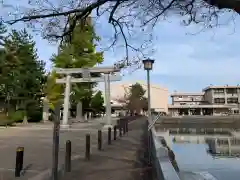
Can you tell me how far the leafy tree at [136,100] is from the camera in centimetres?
8419

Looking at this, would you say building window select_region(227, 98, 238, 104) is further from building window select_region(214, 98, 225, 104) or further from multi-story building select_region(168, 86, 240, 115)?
building window select_region(214, 98, 225, 104)

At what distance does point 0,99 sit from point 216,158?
1366 inches

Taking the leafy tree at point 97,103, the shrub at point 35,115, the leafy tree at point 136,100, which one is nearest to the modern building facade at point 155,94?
the leafy tree at point 136,100

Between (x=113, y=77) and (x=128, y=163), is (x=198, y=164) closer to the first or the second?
(x=128, y=163)

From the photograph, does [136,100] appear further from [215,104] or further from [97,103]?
[215,104]

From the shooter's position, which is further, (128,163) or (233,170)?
(233,170)

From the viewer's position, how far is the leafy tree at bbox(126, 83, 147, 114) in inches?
3314

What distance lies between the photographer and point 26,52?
4144 centimetres

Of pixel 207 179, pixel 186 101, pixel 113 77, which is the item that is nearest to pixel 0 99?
pixel 113 77

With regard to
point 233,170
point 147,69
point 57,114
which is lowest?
point 233,170

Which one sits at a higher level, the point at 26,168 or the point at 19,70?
the point at 19,70

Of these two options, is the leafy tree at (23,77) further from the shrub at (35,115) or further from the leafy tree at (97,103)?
the leafy tree at (97,103)

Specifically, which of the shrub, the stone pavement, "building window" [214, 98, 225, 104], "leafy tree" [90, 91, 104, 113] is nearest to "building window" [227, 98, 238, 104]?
"building window" [214, 98, 225, 104]

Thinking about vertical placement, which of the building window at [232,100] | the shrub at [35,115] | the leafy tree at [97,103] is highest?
the building window at [232,100]
